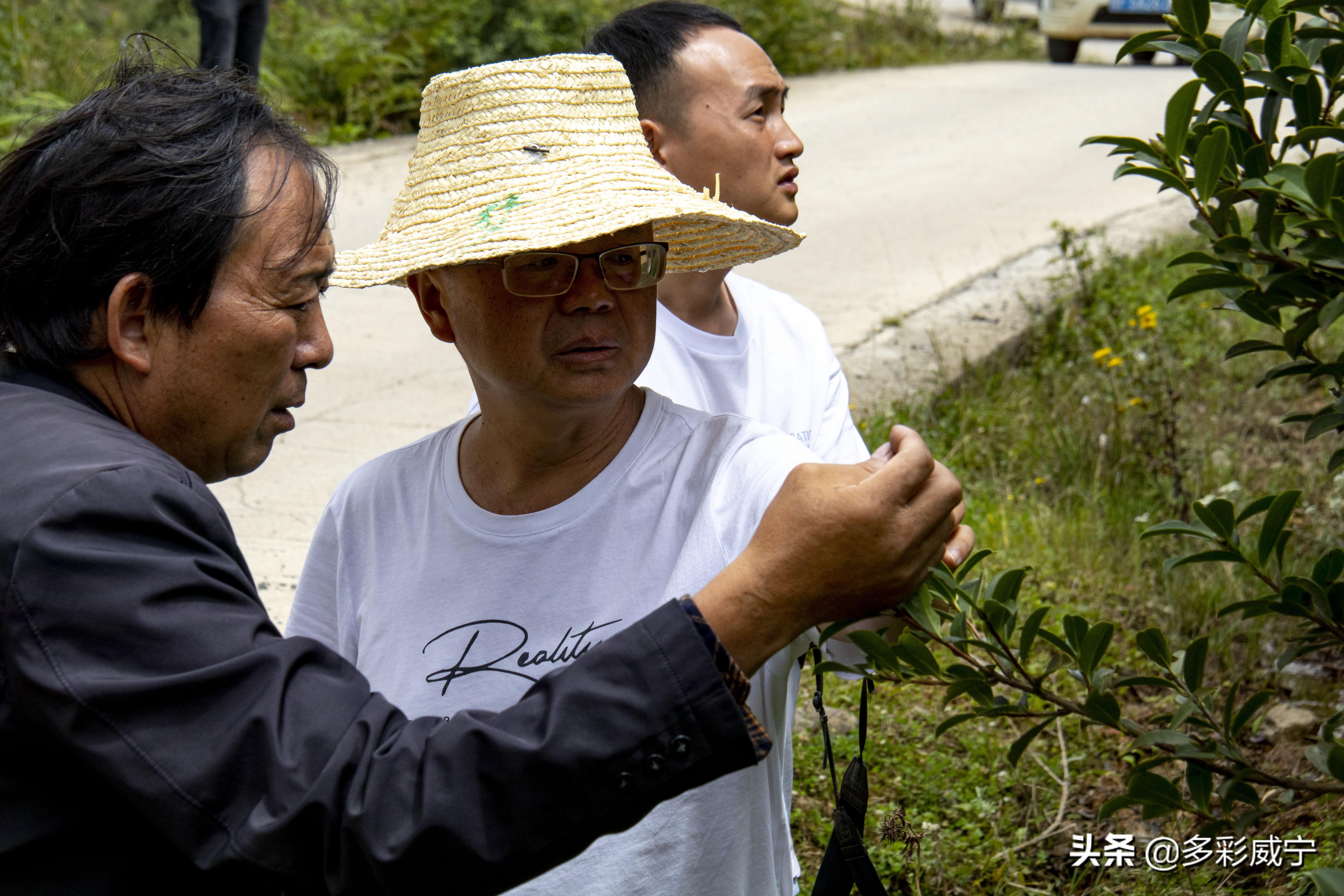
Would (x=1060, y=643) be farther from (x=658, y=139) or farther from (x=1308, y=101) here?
(x=658, y=139)

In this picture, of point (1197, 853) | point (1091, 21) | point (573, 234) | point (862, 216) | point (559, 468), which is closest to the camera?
point (573, 234)

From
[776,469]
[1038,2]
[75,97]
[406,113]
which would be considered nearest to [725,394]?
[776,469]

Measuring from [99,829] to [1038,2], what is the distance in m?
16.6

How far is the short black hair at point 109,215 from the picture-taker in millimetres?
1408

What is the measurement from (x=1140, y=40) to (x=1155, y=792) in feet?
3.16

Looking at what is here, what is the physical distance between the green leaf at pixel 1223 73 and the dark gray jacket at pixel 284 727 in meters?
0.94

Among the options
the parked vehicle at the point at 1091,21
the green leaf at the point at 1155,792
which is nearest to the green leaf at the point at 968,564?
the green leaf at the point at 1155,792

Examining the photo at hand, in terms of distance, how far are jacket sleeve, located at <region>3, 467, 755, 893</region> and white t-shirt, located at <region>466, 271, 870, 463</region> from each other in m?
1.20

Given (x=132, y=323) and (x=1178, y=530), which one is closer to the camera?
(x=132, y=323)

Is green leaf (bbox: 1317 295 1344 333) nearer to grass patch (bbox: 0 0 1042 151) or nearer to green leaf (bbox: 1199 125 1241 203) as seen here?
green leaf (bbox: 1199 125 1241 203)

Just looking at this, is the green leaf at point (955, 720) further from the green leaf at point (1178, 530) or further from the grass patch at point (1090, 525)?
the green leaf at point (1178, 530)

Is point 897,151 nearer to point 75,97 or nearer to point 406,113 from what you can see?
point 406,113

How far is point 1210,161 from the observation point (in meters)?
1.46

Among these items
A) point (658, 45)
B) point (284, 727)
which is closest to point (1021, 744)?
point (284, 727)
